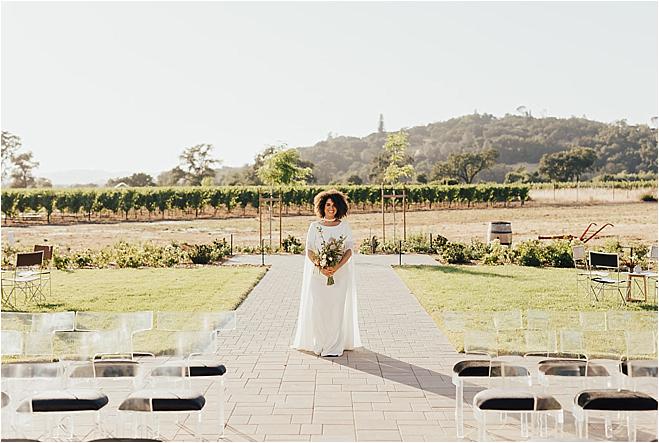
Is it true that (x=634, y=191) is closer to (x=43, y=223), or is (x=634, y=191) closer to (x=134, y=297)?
(x=43, y=223)

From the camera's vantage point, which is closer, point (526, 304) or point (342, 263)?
point (342, 263)

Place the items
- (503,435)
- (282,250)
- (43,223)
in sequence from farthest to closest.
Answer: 1. (43,223)
2. (282,250)
3. (503,435)

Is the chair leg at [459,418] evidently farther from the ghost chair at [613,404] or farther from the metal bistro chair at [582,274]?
the metal bistro chair at [582,274]

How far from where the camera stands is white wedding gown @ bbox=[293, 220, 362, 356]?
7.98 metres

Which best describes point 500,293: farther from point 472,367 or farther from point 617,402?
point 617,402

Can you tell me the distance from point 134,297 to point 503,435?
8614mm

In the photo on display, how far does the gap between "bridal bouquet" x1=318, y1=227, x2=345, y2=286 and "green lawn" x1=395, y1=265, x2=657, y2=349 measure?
1.78 meters

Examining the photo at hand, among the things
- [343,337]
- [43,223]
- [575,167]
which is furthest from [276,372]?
[575,167]

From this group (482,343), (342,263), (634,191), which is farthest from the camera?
(634,191)

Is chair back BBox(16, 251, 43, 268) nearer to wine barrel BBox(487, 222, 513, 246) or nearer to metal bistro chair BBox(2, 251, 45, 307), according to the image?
metal bistro chair BBox(2, 251, 45, 307)

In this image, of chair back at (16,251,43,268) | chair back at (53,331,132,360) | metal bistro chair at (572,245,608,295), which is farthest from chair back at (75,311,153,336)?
metal bistro chair at (572,245,608,295)

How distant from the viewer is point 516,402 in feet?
15.5

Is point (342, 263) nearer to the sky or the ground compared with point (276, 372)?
nearer to the sky

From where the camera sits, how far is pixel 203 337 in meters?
5.87
